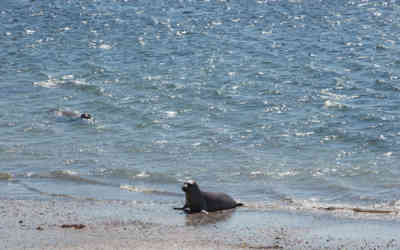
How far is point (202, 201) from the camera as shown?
12102 millimetres

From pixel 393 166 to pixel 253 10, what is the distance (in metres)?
18.8

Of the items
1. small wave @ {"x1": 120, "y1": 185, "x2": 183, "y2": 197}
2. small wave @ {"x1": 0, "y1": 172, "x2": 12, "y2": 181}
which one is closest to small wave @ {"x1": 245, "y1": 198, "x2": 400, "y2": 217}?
small wave @ {"x1": 120, "y1": 185, "x2": 183, "y2": 197}

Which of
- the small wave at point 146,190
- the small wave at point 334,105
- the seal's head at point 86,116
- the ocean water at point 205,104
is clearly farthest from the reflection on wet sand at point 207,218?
the small wave at point 334,105

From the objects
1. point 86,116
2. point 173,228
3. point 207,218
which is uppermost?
point 86,116

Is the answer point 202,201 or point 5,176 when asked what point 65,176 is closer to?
point 5,176

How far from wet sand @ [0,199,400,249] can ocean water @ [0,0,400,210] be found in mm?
860

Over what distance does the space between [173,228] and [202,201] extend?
1.34 m

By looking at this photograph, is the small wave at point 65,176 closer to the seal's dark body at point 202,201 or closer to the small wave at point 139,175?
the small wave at point 139,175

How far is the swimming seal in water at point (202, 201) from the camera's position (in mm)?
12031

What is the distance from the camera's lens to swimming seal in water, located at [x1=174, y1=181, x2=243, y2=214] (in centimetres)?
1203

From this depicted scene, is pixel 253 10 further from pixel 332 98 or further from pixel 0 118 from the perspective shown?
pixel 0 118

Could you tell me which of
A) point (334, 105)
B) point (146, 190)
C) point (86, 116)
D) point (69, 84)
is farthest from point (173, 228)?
point (69, 84)

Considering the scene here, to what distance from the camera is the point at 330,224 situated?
11.2 m

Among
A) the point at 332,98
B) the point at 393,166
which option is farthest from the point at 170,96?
the point at 393,166
